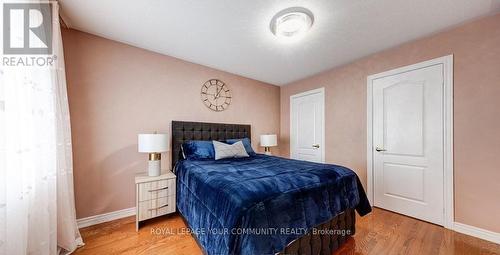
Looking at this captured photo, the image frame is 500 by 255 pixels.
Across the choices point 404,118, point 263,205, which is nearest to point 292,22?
point 263,205

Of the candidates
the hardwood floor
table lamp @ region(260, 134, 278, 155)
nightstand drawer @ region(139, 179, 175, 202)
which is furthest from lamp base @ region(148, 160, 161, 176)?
table lamp @ region(260, 134, 278, 155)

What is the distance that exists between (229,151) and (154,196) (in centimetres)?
108

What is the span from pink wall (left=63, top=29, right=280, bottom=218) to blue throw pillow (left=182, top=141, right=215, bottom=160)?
1.22ft

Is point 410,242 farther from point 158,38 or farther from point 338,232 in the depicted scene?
point 158,38

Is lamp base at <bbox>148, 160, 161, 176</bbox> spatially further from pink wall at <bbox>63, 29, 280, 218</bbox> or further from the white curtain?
the white curtain

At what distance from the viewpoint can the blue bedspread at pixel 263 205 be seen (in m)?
1.15

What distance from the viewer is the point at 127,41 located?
8.00 ft

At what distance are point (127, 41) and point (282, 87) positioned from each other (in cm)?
305

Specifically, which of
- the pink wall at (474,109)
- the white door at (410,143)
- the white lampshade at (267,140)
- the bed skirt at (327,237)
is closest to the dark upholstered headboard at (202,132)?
the white lampshade at (267,140)

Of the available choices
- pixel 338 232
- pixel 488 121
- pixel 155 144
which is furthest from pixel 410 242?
pixel 155 144

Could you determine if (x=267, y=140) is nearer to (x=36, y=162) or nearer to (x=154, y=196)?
(x=154, y=196)

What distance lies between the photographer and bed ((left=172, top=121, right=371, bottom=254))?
1159 millimetres

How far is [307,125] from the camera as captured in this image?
373cm

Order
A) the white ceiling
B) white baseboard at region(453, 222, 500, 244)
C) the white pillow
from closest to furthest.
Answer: the white ceiling → white baseboard at region(453, 222, 500, 244) → the white pillow
